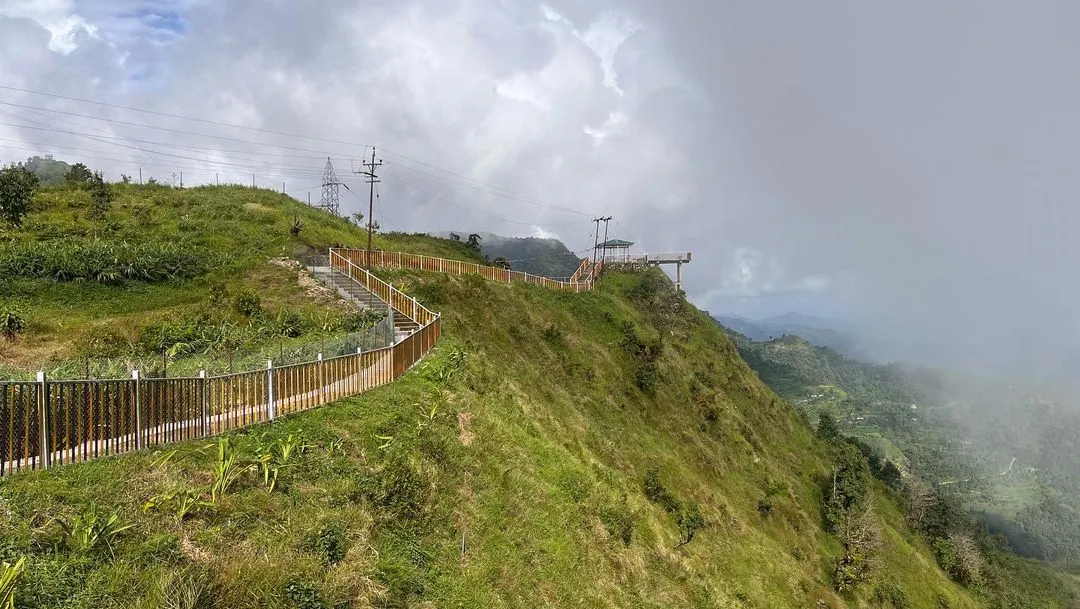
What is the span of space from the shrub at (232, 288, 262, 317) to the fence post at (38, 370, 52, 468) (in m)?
17.3

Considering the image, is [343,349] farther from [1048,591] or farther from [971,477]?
[971,477]

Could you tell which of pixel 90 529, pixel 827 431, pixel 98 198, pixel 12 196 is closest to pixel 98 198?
pixel 98 198

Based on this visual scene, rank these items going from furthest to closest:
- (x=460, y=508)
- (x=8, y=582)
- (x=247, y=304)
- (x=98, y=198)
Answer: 1. (x=98, y=198)
2. (x=247, y=304)
3. (x=460, y=508)
4. (x=8, y=582)

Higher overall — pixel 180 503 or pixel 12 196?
pixel 12 196

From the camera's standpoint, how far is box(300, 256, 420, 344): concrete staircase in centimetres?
2502

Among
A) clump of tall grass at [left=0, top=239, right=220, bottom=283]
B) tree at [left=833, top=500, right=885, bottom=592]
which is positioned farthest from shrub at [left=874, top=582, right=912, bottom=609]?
clump of tall grass at [left=0, top=239, right=220, bottom=283]

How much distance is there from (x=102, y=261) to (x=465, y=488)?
26.0 metres

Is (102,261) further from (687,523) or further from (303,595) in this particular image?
(687,523)

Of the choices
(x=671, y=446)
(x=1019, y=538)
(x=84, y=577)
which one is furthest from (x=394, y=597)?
(x=1019, y=538)

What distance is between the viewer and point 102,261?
2867 centimetres

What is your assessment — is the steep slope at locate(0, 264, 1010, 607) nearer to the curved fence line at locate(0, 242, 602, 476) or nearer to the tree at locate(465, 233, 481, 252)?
the curved fence line at locate(0, 242, 602, 476)

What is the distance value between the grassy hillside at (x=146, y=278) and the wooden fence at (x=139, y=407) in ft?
3.40

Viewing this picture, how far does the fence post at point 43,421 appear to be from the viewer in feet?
28.5

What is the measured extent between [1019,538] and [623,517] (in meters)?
188
